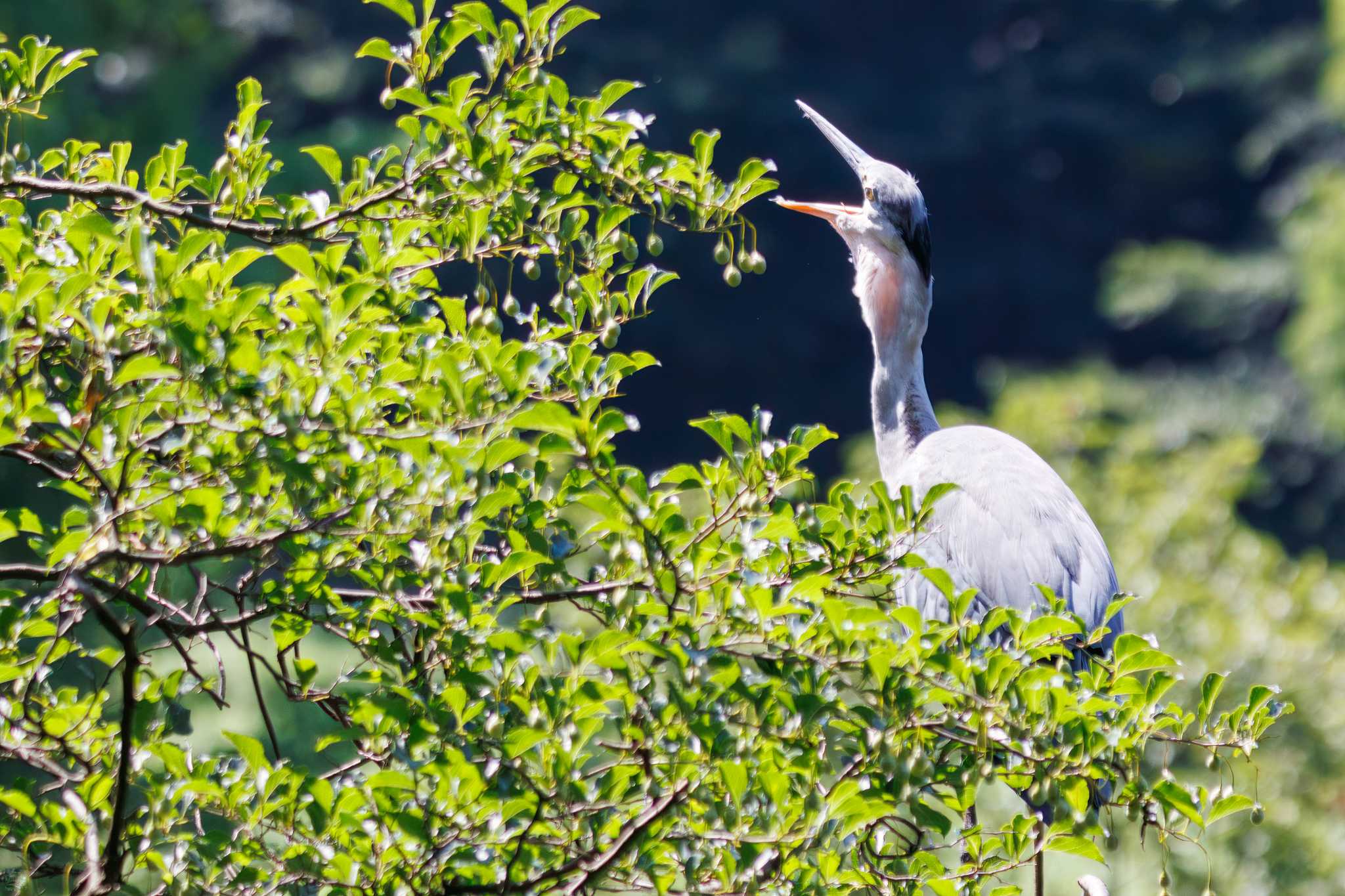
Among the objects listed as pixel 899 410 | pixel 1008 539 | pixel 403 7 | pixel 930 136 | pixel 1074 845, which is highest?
pixel 930 136

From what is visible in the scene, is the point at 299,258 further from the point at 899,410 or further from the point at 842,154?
the point at 842,154

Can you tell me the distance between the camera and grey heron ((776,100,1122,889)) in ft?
11.1

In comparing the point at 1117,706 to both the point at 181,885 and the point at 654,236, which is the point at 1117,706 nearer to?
the point at 654,236

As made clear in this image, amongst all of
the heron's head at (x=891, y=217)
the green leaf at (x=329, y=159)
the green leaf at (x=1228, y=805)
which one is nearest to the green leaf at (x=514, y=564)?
the green leaf at (x=329, y=159)

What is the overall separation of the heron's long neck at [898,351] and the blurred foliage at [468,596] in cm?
224

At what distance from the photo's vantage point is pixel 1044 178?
66.3ft

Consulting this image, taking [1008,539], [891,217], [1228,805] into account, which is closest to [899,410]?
[891,217]

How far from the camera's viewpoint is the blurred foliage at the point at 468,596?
153 centimetres

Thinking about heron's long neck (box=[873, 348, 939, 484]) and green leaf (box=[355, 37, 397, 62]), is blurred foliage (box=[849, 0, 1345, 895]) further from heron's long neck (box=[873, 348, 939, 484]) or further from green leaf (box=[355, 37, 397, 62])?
heron's long neck (box=[873, 348, 939, 484])

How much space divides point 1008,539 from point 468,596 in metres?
2.11

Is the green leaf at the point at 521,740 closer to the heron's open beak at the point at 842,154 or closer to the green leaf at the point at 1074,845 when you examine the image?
the green leaf at the point at 1074,845

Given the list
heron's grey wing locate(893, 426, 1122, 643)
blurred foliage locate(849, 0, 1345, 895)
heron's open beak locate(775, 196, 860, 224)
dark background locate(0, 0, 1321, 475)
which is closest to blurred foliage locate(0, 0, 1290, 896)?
blurred foliage locate(849, 0, 1345, 895)

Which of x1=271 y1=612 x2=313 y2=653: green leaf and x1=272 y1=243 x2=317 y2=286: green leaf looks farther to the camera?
x1=271 y1=612 x2=313 y2=653: green leaf

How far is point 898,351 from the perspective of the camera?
4.10 metres
